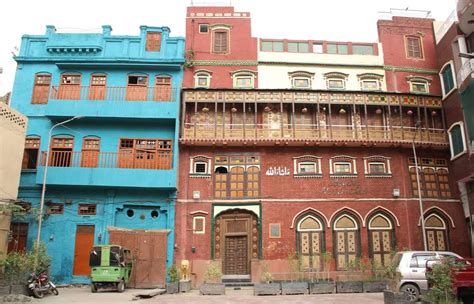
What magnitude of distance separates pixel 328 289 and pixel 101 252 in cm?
1022

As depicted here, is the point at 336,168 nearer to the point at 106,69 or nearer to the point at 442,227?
the point at 442,227

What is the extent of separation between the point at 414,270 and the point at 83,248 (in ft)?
54.5

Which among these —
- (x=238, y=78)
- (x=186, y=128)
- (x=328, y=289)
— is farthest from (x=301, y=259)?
(x=238, y=78)

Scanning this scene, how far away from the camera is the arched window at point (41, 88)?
2522cm

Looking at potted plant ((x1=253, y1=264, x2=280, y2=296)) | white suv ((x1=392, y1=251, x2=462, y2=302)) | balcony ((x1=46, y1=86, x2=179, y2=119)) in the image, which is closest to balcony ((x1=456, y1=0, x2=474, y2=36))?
white suv ((x1=392, y1=251, x2=462, y2=302))

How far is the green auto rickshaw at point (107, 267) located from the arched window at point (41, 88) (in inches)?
442

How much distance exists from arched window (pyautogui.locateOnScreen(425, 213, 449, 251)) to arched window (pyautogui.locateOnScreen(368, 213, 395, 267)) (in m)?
2.20

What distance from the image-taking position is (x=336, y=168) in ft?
80.4

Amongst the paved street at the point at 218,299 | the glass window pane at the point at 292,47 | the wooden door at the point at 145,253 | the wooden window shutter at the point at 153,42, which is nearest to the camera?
the paved street at the point at 218,299

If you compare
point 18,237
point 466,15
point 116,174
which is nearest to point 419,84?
point 466,15

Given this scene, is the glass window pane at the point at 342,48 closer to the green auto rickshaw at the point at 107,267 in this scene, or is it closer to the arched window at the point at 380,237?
the arched window at the point at 380,237

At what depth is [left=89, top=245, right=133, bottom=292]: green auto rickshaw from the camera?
18.5m

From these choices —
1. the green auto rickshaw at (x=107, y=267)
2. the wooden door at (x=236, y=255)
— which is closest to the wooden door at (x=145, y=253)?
the green auto rickshaw at (x=107, y=267)

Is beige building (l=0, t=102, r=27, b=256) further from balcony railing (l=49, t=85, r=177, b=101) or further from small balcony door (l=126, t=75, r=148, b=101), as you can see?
small balcony door (l=126, t=75, r=148, b=101)
